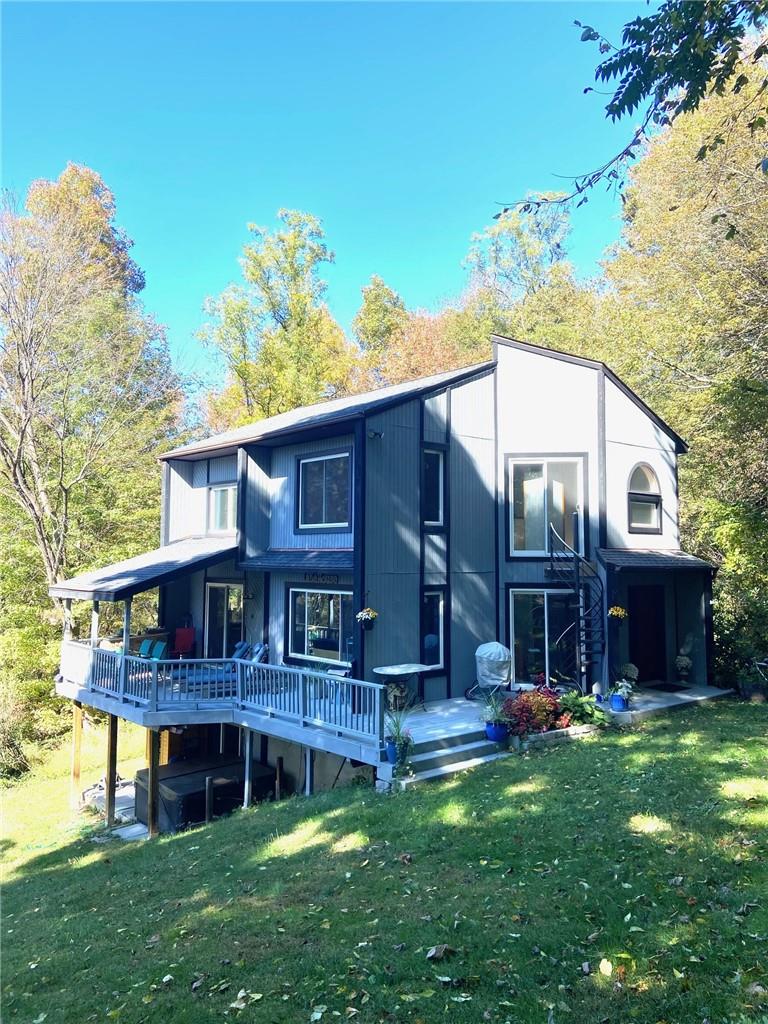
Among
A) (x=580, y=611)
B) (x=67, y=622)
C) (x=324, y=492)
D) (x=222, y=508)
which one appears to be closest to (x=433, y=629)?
(x=580, y=611)

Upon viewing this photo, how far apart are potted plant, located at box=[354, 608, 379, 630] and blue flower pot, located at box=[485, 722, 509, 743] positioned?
2.74 m

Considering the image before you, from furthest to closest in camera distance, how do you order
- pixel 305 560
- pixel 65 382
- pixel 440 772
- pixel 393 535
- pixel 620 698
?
pixel 65 382
pixel 305 560
pixel 393 535
pixel 620 698
pixel 440 772

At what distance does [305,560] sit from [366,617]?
2279 millimetres

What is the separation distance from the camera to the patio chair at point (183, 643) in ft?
54.5

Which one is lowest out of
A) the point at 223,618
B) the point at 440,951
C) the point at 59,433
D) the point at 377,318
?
the point at 440,951

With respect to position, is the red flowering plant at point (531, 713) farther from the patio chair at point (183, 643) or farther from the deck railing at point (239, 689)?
the patio chair at point (183, 643)

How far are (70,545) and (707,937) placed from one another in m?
22.3

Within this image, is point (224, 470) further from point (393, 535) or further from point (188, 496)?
point (393, 535)

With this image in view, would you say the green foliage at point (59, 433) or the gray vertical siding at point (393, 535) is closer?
A: the gray vertical siding at point (393, 535)

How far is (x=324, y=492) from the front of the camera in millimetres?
13688

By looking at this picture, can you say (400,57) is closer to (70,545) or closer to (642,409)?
(642,409)

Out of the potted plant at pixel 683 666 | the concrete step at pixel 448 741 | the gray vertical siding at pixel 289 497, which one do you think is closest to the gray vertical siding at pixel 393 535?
the gray vertical siding at pixel 289 497

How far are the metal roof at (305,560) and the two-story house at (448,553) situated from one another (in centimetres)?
5

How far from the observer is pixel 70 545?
22.2m
